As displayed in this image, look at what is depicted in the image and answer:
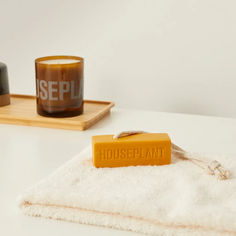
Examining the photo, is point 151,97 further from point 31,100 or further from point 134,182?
point 134,182

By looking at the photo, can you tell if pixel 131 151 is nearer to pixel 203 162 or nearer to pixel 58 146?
pixel 203 162

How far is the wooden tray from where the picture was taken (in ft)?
2.94

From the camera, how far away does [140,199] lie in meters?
0.51

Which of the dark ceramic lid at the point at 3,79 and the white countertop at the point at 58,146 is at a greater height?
the dark ceramic lid at the point at 3,79

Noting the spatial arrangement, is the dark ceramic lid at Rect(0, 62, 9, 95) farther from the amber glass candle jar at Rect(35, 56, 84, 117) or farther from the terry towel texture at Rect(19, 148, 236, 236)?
the terry towel texture at Rect(19, 148, 236, 236)

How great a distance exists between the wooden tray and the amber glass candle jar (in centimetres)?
2

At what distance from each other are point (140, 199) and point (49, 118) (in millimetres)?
454

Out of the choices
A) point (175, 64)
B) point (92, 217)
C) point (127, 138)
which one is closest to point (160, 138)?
point (127, 138)

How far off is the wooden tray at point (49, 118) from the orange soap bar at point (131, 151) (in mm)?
261

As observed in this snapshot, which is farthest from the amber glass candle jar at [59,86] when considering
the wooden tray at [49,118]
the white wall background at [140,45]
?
the white wall background at [140,45]

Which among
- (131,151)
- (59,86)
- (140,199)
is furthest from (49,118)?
(140,199)

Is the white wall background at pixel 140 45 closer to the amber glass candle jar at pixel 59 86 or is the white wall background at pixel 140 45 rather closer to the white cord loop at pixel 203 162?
the amber glass candle jar at pixel 59 86

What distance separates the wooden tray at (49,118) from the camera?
0.90m

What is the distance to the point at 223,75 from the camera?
1.08 m
